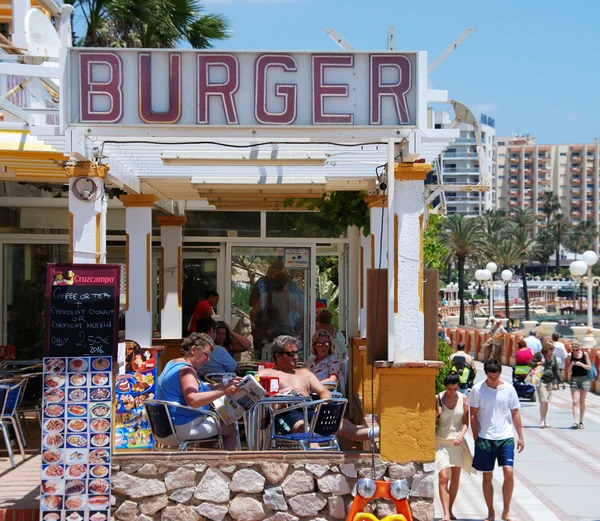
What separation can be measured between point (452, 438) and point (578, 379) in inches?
302

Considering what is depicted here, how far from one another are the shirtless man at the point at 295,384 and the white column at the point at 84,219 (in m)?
1.73

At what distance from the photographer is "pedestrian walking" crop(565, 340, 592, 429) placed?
1495cm

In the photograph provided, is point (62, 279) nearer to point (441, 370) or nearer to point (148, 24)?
point (441, 370)

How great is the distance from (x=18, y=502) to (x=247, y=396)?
1910 millimetres

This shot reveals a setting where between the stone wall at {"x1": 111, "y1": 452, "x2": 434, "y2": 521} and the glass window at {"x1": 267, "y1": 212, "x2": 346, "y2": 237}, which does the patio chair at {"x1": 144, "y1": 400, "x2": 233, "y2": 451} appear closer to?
the stone wall at {"x1": 111, "y1": 452, "x2": 434, "y2": 521}

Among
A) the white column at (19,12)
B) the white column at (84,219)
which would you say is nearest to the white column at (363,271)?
the white column at (84,219)

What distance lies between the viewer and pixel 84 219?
736 cm

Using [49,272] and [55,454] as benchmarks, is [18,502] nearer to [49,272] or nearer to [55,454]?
[55,454]

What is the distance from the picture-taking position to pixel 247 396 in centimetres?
706

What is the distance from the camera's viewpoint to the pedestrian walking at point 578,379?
15.0 meters

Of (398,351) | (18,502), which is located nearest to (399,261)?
(398,351)

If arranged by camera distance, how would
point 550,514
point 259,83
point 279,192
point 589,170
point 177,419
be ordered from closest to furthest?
point 259,83 → point 177,419 → point 550,514 → point 279,192 → point 589,170

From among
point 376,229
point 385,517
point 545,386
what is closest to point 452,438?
point 385,517

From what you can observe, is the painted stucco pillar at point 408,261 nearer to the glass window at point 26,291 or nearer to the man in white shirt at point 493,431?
the man in white shirt at point 493,431
